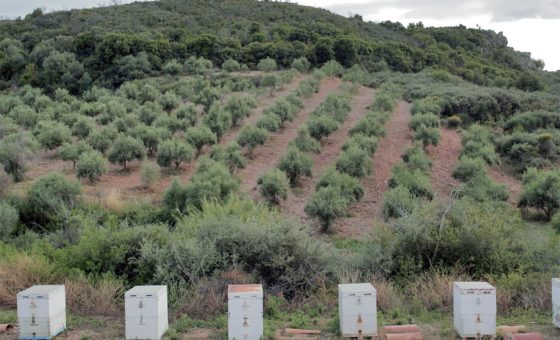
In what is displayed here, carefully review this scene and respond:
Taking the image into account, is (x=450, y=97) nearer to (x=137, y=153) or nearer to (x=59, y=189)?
(x=137, y=153)

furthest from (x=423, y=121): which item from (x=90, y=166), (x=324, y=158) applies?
(x=90, y=166)

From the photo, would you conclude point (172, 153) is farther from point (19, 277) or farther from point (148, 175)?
point (19, 277)

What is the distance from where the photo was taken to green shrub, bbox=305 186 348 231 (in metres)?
20.5

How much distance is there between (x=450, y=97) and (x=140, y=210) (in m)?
28.4

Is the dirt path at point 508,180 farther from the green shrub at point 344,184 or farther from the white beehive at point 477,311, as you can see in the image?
the white beehive at point 477,311

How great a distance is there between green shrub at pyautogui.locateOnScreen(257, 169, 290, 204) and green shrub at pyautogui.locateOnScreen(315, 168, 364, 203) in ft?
4.55

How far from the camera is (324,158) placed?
2962cm

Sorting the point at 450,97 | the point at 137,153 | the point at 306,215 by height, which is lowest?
the point at 306,215

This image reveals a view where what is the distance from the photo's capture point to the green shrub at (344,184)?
22750 millimetres

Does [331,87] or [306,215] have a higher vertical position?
[331,87]

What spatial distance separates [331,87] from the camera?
1938 inches

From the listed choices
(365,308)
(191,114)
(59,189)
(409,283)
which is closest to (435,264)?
(409,283)

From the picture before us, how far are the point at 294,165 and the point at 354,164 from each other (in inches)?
102

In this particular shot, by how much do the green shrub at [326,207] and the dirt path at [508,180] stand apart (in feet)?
30.0
